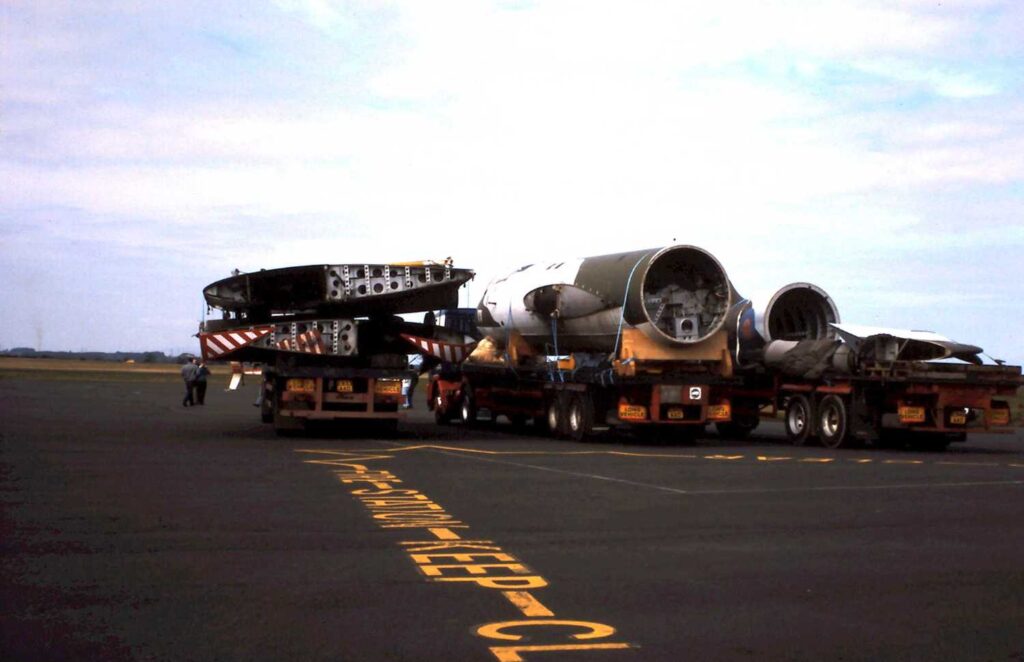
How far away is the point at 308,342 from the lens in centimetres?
2211

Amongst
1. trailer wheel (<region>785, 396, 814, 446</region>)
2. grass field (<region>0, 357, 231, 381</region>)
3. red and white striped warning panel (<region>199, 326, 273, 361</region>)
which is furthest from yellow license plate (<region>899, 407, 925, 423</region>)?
grass field (<region>0, 357, 231, 381</region>)

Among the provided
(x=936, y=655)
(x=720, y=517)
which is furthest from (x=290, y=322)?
(x=936, y=655)

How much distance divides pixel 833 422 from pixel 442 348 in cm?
728

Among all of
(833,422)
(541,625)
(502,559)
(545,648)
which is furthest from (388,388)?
(545,648)

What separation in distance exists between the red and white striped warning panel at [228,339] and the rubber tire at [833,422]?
10.1m

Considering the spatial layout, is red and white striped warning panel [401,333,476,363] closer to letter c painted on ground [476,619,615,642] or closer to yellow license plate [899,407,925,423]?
yellow license plate [899,407,925,423]

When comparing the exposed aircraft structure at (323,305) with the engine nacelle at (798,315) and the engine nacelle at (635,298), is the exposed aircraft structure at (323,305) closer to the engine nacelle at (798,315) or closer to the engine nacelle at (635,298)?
the engine nacelle at (635,298)

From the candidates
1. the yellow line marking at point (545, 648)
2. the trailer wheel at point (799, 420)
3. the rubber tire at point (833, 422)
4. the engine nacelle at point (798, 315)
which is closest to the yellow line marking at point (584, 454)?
the rubber tire at point (833, 422)

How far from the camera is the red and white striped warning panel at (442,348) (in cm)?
2314

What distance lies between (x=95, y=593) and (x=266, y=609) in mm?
1224

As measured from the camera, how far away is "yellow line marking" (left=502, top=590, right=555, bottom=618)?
7301mm

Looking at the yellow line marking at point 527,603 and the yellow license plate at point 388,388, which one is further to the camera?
the yellow license plate at point 388,388

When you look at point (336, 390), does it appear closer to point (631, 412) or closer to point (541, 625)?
point (631, 412)

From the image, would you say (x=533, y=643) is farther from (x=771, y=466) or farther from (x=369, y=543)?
(x=771, y=466)
